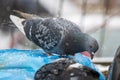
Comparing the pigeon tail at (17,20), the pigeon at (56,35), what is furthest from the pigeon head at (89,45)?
the pigeon tail at (17,20)

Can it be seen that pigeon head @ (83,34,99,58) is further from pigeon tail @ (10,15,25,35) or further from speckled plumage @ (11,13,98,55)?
pigeon tail @ (10,15,25,35)

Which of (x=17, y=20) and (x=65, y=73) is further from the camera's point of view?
(x=17, y=20)

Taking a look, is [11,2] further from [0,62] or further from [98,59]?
[98,59]

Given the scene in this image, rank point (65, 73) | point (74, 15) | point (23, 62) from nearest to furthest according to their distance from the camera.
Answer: point (65, 73) < point (23, 62) < point (74, 15)

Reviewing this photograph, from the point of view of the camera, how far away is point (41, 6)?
154cm

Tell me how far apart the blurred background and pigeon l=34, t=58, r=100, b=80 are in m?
0.31

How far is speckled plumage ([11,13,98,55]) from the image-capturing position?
1300 millimetres

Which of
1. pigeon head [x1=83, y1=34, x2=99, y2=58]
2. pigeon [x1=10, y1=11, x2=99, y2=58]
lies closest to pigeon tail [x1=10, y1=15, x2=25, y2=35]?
pigeon [x1=10, y1=11, x2=99, y2=58]

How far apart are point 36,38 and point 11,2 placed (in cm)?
22

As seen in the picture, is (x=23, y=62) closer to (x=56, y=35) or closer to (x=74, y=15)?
(x=56, y=35)

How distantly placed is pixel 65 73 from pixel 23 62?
24 centimetres

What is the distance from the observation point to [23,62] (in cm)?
127

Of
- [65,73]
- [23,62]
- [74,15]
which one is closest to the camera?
[65,73]

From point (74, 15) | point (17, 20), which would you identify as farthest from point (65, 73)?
point (74, 15)
